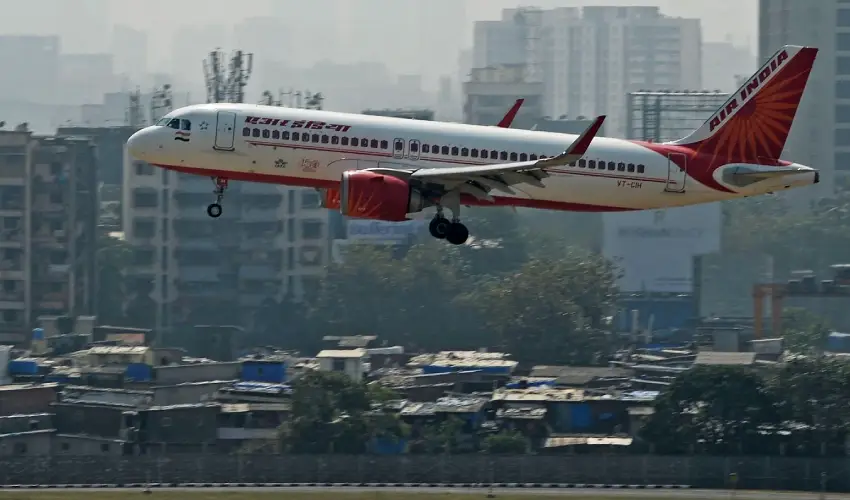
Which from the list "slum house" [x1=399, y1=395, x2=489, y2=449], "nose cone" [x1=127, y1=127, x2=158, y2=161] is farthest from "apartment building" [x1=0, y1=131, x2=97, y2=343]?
"nose cone" [x1=127, y1=127, x2=158, y2=161]

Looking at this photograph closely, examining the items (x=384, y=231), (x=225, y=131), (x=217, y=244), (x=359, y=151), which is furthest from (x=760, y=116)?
(x=384, y=231)

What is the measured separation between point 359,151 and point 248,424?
35151 millimetres

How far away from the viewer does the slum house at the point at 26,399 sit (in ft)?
292

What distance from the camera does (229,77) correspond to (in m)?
152

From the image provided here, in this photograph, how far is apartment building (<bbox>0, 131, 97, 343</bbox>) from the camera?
136 meters

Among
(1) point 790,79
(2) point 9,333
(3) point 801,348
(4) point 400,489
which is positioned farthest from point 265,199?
(1) point 790,79

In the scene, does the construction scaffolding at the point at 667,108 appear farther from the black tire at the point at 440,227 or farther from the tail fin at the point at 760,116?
the black tire at the point at 440,227

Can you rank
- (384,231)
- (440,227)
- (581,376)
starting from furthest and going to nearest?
(384,231) → (581,376) → (440,227)

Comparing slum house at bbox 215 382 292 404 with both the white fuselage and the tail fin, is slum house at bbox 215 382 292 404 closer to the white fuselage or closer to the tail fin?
the white fuselage

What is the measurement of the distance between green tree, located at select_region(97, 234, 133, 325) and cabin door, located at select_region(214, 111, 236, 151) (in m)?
88.1

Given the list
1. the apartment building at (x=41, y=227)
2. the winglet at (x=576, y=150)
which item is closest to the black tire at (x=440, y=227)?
the winglet at (x=576, y=150)

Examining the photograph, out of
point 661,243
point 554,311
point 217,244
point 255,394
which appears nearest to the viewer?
point 255,394

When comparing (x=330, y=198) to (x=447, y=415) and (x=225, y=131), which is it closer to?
(x=225, y=131)

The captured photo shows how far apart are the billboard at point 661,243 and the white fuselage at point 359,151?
338 ft
